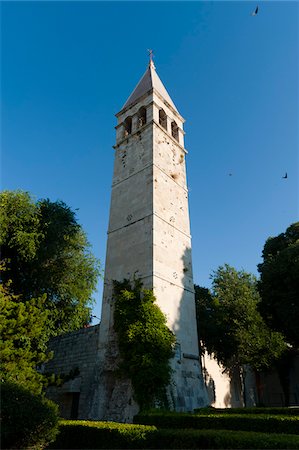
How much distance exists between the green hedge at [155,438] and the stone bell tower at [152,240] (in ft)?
11.8

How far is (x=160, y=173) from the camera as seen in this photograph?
680 inches

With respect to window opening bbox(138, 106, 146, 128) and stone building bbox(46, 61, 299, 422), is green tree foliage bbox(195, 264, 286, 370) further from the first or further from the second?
window opening bbox(138, 106, 146, 128)

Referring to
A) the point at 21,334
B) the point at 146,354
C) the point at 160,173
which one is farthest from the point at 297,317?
the point at 21,334

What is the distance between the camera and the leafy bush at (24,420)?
6.33 m

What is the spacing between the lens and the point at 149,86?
70.8ft

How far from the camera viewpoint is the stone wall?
1409 centimetres

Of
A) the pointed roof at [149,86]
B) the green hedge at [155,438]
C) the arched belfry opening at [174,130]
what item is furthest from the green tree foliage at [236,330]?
the pointed roof at [149,86]

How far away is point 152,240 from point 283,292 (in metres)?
6.74

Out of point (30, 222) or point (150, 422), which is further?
point (30, 222)

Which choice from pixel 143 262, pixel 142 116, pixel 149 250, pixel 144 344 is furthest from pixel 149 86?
pixel 144 344

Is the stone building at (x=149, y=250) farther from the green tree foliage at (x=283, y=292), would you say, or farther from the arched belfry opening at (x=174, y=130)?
the green tree foliage at (x=283, y=292)

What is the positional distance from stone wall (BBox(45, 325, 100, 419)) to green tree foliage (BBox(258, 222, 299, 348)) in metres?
A: 8.69

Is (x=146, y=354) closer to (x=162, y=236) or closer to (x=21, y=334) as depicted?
(x=21, y=334)

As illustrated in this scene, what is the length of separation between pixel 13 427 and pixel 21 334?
435 cm
